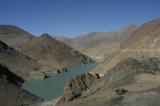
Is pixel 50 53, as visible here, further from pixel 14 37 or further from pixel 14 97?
pixel 14 97

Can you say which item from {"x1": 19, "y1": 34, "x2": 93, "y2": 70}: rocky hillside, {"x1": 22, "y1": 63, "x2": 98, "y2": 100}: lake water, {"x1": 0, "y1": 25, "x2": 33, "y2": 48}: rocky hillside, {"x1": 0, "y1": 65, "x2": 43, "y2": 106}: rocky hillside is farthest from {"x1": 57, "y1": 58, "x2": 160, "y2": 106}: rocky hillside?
{"x1": 0, "y1": 25, "x2": 33, "y2": 48}: rocky hillside

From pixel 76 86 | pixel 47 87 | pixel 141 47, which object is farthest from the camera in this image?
pixel 141 47

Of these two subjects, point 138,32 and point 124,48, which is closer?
point 124,48

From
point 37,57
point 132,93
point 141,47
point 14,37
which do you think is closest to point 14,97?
point 132,93

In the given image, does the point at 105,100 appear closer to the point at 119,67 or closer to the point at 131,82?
the point at 131,82

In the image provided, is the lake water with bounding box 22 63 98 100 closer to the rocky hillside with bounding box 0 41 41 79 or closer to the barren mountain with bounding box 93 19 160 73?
the barren mountain with bounding box 93 19 160 73

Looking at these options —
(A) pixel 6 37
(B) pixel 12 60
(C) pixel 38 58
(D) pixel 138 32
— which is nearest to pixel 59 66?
(C) pixel 38 58

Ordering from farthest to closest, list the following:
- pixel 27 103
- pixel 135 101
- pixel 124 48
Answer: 1. pixel 124 48
2. pixel 27 103
3. pixel 135 101
